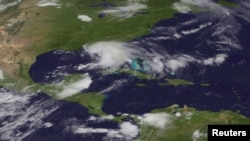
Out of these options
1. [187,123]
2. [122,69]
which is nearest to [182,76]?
[122,69]

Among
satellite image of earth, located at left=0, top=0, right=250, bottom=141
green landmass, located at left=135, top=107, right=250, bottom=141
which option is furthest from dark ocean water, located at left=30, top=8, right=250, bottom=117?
green landmass, located at left=135, top=107, right=250, bottom=141

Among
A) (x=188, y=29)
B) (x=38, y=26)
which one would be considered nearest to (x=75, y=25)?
(x=38, y=26)

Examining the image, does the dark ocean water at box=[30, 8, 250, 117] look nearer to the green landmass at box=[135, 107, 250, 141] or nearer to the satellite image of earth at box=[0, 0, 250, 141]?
the satellite image of earth at box=[0, 0, 250, 141]

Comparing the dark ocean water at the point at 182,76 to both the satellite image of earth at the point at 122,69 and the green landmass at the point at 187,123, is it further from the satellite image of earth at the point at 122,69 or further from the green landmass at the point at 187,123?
the green landmass at the point at 187,123

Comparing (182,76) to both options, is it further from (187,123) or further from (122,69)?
(187,123)

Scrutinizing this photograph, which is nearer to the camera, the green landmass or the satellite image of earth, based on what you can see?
the green landmass
